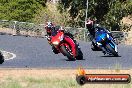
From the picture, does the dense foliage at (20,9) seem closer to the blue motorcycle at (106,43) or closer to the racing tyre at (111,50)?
the blue motorcycle at (106,43)

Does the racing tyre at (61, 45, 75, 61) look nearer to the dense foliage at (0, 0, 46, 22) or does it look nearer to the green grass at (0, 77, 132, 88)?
the green grass at (0, 77, 132, 88)

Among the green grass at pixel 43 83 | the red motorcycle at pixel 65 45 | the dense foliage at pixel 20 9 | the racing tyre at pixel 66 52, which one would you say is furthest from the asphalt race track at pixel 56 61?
the dense foliage at pixel 20 9

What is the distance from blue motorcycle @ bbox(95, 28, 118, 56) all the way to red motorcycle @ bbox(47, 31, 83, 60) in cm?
161

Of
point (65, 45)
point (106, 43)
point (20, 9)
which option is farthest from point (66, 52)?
point (20, 9)

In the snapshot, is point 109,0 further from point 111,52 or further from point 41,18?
point 111,52

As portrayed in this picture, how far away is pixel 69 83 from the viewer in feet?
47.8

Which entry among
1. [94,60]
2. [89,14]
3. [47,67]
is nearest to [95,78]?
[47,67]

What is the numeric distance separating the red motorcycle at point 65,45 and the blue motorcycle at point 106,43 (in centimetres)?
161

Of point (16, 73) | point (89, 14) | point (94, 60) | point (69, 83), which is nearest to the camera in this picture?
point (69, 83)

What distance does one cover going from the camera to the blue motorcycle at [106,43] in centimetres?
2534

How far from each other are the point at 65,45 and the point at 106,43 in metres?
2.30

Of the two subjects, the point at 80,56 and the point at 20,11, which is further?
the point at 20,11

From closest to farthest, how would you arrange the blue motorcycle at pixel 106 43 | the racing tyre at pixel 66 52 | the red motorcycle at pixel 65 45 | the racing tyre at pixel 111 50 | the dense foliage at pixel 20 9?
the racing tyre at pixel 66 52
the red motorcycle at pixel 65 45
the racing tyre at pixel 111 50
the blue motorcycle at pixel 106 43
the dense foliage at pixel 20 9

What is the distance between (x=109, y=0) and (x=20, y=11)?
11.0 meters
